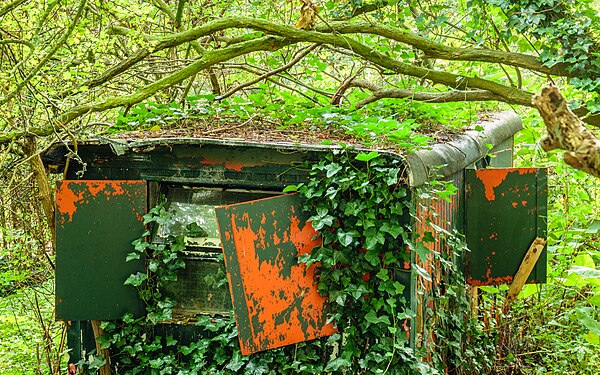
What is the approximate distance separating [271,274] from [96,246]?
5.62ft

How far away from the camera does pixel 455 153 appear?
6.73 m

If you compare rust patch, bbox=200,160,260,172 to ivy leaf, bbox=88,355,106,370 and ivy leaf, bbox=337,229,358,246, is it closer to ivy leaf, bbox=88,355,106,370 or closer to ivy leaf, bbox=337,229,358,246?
ivy leaf, bbox=337,229,358,246

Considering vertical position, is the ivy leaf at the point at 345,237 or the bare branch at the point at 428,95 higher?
the bare branch at the point at 428,95

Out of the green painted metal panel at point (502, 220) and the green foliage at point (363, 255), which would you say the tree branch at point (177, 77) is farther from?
the green painted metal panel at point (502, 220)

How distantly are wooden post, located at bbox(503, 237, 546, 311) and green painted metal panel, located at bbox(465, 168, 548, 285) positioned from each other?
2.1 inches

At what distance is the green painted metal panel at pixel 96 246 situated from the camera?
6297 mm

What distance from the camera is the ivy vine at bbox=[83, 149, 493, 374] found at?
Answer: 5578 mm

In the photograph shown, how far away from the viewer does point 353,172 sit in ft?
18.5

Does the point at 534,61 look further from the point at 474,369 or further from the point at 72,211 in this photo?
the point at 72,211

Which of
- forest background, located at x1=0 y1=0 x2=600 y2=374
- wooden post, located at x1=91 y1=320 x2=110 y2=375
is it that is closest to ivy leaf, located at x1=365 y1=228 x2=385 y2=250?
forest background, located at x1=0 y1=0 x2=600 y2=374

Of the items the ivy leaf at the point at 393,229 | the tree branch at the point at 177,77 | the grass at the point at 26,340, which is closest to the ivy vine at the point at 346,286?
the ivy leaf at the point at 393,229

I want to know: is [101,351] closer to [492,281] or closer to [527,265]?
[492,281]

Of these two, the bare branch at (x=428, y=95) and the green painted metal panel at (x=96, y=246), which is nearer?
the green painted metal panel at (x=96, y=246)

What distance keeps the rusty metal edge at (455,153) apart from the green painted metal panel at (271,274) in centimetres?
103
